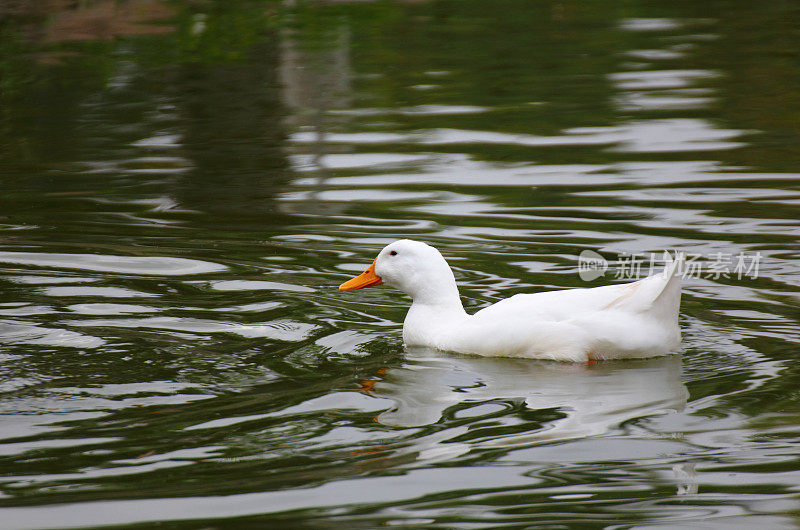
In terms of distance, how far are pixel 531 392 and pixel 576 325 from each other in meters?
0.67

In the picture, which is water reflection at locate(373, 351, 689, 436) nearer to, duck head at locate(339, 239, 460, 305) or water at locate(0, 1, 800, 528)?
water at locate(0, 1, 800, 528)

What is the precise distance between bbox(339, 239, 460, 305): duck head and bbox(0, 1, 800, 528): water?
369mm

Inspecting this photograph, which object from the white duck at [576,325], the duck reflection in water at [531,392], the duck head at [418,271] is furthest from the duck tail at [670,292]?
the duck head at [418,271]

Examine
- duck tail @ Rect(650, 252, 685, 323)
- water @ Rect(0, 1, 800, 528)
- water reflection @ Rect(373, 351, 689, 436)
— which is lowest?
water reflection @ Rect(373, 351, 689, 436)

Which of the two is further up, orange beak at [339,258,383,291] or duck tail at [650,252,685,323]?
duck tail at [650,252,685,323]

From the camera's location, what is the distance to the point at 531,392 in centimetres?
656

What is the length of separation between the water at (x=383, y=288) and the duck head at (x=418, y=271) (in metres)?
0.37

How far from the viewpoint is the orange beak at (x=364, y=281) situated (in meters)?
8.18

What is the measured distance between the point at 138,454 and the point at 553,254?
462 cm

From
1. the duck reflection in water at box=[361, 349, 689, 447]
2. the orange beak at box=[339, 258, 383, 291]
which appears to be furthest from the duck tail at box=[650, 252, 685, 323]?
the orange beak at box=[339, 258, 383, 291]

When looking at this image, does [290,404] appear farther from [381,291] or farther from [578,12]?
[578,12]

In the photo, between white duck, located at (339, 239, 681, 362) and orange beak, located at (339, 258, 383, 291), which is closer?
white duck, located at (339, 239, 681, 362)

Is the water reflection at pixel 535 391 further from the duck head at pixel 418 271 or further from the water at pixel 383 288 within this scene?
the duck head at pixel 418 271

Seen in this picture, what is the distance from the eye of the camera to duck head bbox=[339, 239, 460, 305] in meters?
7.76
